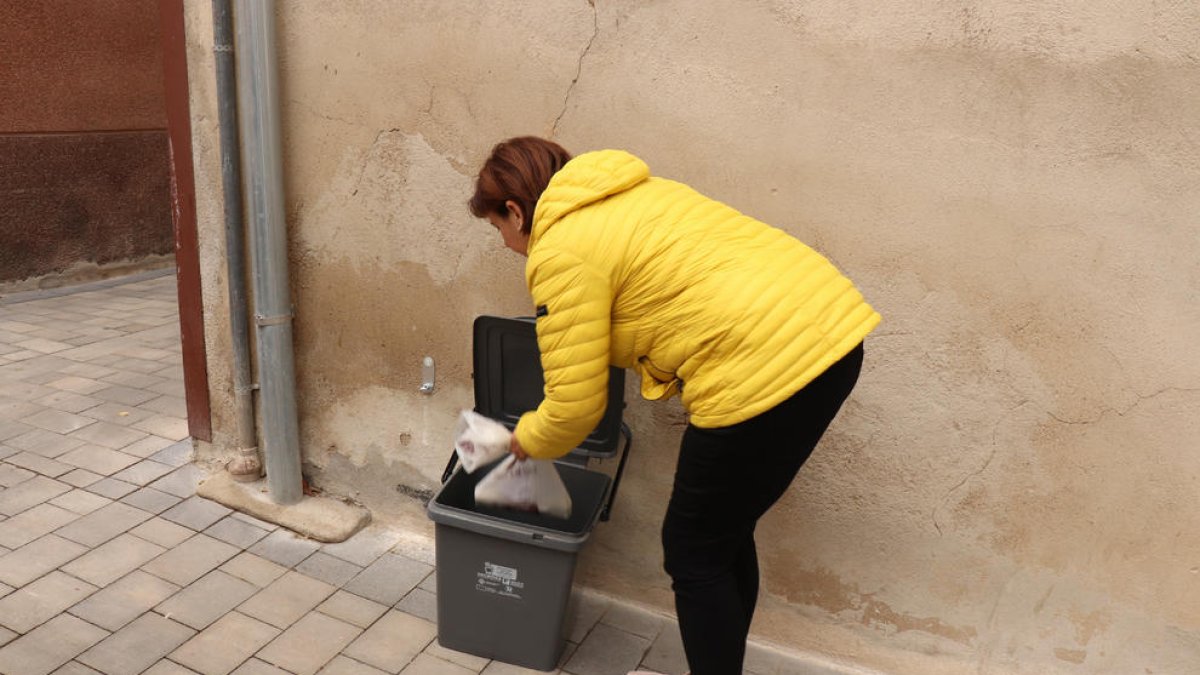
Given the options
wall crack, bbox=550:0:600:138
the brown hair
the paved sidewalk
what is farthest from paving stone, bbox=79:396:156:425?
the brown hair

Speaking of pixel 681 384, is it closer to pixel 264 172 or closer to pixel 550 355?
pixel 550 355

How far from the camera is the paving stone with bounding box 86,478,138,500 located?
370 cm

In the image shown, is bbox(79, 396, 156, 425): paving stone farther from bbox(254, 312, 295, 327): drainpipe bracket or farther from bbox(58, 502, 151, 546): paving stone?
bbox(254, 312, 295, 327): drainpipe bracket

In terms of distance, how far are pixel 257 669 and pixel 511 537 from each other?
3.00 ft

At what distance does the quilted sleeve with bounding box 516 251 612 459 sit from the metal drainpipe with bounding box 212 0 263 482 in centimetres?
190

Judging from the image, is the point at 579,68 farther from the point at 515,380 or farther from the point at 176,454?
the point at 176,454

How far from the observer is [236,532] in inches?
137

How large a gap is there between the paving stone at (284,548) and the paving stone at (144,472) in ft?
2.58

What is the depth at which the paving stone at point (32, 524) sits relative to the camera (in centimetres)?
331

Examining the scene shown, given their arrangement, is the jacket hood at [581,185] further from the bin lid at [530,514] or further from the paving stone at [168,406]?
the paving stone at [168,406]

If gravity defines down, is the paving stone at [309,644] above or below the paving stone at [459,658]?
above

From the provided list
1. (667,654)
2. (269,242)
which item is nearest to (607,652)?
(667,654)

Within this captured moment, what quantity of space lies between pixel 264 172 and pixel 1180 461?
3192 millimetres

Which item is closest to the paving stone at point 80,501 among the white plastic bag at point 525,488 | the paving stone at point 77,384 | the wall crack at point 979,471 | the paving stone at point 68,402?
the paving stone at point 68,402
